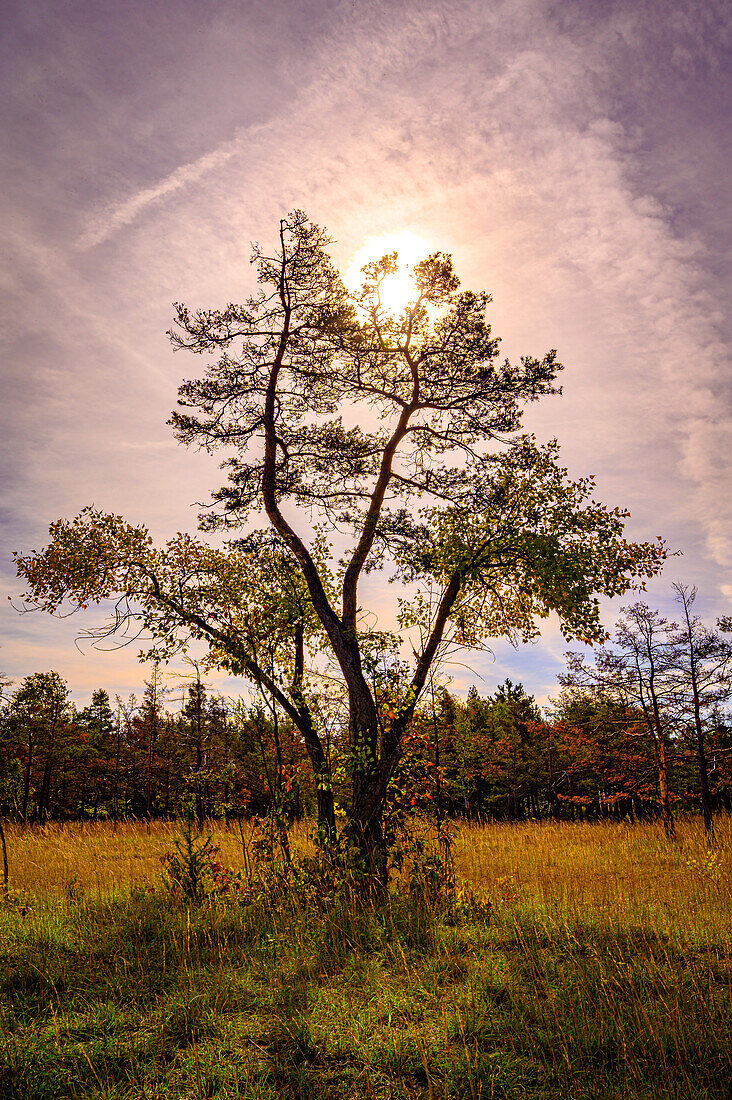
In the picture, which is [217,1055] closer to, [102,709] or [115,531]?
[115,531]

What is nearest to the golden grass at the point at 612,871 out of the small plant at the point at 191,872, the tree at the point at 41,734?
the small plant at the point at 191,872

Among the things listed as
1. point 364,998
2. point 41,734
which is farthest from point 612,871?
point 41,734

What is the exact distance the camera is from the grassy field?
377 centimetres

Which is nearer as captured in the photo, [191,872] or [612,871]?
[191,872]

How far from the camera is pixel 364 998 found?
4.93 metres

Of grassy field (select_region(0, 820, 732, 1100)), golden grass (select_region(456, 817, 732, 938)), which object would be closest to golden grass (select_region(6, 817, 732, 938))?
golden grass (select_region(456, 817, 732, 938))

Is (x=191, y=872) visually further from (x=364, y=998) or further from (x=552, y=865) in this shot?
(x=552, y=865)

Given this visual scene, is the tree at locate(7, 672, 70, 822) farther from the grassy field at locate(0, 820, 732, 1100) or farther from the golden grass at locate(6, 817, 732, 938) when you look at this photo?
the grassy field at locate(0, 820, 732, 1100)

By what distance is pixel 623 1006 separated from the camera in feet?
14.6

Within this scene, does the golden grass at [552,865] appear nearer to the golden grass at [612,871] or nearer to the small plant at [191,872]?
the golden grass at [612,871]

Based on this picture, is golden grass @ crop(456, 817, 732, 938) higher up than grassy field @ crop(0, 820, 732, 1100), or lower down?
lower down

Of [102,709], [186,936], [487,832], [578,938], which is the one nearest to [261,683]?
[186,936]

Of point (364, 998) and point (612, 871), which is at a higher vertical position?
point (364, 998)

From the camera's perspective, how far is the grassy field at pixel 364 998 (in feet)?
12.4
